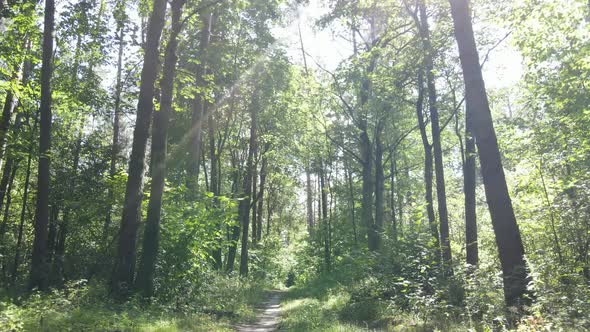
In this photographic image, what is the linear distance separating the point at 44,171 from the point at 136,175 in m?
3.58

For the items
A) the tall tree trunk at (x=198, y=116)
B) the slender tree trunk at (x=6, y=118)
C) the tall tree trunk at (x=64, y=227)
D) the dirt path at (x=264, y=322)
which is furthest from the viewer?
the tall tree trunk at (x=198, y=116)

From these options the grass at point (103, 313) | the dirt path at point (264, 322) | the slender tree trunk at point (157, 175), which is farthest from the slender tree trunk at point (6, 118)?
Result: the dirt path at point (264, 322)

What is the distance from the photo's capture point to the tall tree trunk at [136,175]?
33.2 ft

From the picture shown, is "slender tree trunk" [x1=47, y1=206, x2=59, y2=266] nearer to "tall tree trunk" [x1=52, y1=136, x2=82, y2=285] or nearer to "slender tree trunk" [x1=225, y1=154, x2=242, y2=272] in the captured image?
"tall tree trunk" [x1=52, y1=136, x2=82, y2=285]

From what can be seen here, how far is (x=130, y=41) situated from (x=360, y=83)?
1127 cm

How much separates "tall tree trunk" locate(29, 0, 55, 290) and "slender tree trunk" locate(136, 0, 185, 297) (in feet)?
10.1

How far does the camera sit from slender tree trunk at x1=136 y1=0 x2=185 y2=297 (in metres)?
10.4

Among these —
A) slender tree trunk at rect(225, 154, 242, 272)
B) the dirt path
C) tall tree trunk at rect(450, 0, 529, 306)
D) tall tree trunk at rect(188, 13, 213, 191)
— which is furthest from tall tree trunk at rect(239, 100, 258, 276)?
tall tree trunk at rect(450, 0, 529, 306)

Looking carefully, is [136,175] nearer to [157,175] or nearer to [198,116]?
[157,175]

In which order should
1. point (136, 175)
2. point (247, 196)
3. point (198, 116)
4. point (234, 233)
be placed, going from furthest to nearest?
point (234, 233)
point (198, 116)
point (247, 196)
point (136, 175)

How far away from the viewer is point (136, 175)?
34.4ft

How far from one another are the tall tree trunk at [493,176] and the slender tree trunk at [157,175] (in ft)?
25.1

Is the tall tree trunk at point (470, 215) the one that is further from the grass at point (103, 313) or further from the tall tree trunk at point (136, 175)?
the tall tree trunk at point (136, 175)

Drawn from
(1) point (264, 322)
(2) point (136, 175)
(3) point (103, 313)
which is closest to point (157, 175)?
(2) point (136, 175)
